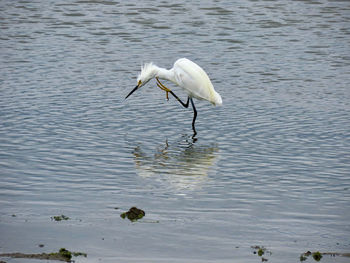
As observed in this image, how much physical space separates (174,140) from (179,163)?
1.23 meters

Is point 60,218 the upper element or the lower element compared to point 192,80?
lower

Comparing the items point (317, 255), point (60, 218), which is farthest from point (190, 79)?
point (317, 255)

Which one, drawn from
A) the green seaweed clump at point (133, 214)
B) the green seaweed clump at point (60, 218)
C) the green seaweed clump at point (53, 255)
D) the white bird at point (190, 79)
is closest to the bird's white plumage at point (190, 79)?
the white bird at point (190, 79)

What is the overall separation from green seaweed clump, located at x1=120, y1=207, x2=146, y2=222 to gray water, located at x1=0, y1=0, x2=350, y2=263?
0.22 ft

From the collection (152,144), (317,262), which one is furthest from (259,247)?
(152,144)

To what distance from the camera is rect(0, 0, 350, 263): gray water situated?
6809 mm

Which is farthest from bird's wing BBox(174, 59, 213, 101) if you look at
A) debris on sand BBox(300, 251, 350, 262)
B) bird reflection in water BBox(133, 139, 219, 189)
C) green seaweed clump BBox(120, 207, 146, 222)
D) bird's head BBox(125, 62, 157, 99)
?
debris on sand BBox(300, 251, 350, 262)

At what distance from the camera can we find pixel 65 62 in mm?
16000

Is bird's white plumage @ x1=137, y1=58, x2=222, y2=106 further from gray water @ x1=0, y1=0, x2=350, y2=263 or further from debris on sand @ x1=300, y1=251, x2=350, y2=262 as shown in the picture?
debris on sand @ x1=300, y1=251, x2=350, y2=262

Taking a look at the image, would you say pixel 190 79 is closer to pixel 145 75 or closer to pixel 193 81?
pixel 193 81

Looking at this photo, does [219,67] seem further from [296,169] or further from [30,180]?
[30,180]

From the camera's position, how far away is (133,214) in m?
7.18

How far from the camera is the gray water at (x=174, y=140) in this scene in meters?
6.81

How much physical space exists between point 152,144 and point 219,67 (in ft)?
18.0
